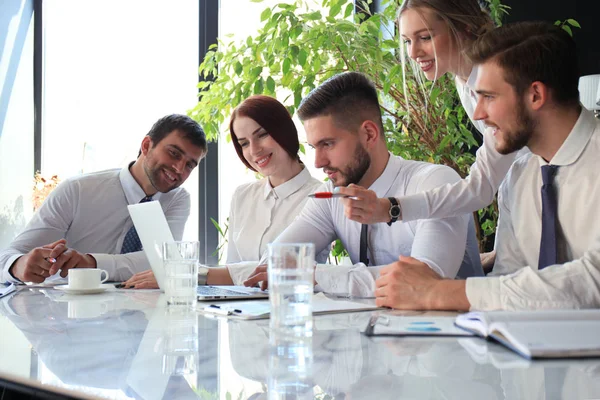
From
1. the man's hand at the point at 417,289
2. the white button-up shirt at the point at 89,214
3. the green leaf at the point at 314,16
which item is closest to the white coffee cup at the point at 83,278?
the white button-up shirt at the point at 89,214

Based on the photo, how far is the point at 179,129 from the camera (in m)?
2.89

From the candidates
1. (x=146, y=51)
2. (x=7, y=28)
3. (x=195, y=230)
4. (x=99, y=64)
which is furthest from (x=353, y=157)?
(x=7, y=28)

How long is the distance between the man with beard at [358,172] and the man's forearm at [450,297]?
596 millimetres

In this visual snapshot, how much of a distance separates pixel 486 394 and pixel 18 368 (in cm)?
61

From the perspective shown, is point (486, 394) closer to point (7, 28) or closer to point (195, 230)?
point (195, 230)

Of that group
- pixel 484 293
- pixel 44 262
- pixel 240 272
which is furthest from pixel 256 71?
pixel 484 293

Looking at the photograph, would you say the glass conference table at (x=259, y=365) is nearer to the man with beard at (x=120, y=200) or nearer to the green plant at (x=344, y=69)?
the man with beard at (x=120, y=200)

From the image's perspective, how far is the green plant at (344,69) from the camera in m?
3.12

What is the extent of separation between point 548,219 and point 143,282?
1.22 m

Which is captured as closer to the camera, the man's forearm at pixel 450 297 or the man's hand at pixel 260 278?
the man's forearm at pixel 450 297

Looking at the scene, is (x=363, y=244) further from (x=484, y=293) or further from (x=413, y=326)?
(x=413, y=326)

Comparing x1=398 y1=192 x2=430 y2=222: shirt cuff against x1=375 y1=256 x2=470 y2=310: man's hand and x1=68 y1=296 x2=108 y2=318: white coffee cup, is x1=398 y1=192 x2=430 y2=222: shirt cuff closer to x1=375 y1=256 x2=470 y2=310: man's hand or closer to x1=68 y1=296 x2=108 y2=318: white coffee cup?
x1=375 y1=256 x2=470 y2=310: man's hand

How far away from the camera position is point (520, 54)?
64.4 inches

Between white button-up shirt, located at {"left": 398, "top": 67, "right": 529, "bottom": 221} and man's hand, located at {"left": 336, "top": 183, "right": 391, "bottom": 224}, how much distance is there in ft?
0.19
